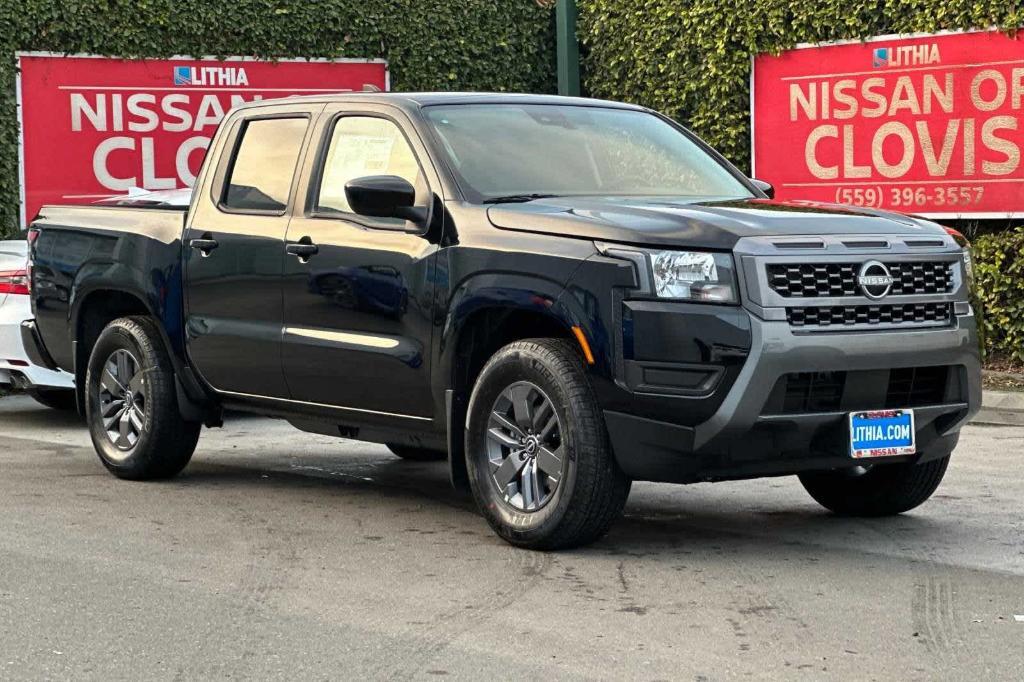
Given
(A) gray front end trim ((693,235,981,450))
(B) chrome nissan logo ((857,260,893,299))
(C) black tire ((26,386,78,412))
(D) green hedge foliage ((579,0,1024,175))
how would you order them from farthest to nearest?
(D) green hedge foliage ((579,0,1024,175)) → (C) black tire ((26,386,78,412)) → (B) chrome nissan logo ((857,260,893,299)) → (A) gray front end trim ((693,235,981,450))

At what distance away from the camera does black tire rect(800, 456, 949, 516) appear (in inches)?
312

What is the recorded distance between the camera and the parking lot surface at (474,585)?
18.1ft

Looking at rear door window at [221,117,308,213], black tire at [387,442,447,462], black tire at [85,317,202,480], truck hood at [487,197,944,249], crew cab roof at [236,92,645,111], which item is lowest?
black tire at [387,442,447,462]

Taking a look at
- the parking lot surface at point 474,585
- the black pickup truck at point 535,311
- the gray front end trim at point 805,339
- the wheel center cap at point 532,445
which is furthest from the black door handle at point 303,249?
the gray front end trim at point 805,339

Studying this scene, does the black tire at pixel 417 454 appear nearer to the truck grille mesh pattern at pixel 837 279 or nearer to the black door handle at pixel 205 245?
the black door handle at pixel 205 245

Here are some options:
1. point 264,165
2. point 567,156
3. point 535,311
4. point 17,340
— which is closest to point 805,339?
point 535,311

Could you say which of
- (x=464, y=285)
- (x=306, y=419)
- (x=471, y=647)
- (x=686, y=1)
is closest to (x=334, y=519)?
(x=306, y=419)

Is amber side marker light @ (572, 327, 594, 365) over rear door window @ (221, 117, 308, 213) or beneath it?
beneath

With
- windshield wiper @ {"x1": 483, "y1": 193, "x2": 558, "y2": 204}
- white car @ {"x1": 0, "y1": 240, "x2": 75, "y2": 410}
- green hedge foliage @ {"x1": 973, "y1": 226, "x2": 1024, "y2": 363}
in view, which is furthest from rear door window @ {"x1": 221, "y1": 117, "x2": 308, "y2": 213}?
green hedge foliage @ {"x1": 973, "y1": 226, "x2": 1024, "y2": 363}

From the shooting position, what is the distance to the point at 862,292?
6.91m

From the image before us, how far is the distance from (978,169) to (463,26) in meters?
5.22

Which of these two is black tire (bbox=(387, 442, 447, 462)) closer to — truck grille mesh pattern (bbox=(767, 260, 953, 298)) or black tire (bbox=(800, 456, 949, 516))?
black tire (bbox=(800, 456, 949, 516))

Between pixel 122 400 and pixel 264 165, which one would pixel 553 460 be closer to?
pixel 264 165

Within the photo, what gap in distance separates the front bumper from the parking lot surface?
405 millimetres
